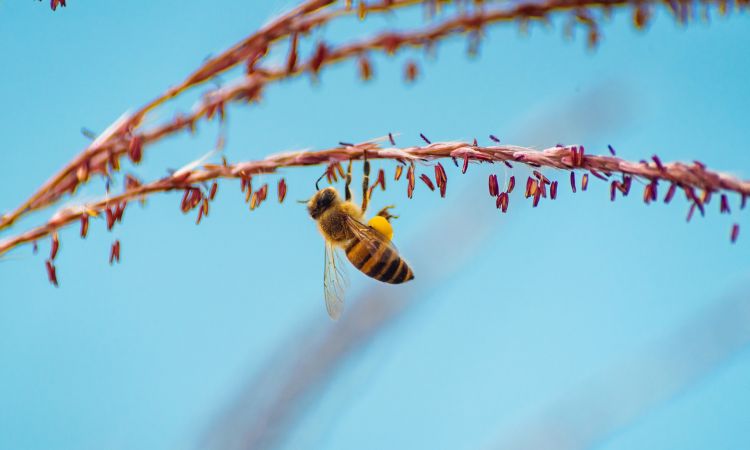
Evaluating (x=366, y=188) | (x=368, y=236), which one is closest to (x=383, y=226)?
(x=368, y=236)

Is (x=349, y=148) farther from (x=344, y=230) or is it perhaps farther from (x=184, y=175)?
(x=344, y=230)

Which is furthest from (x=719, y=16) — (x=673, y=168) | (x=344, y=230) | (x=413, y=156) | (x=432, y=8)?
(x=344, y=230)

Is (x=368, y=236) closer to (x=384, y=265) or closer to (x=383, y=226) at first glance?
(x=383, y=226)

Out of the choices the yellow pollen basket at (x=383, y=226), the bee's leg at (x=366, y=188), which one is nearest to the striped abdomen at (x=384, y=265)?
the yellow pollen basket at (x=383, y=226)

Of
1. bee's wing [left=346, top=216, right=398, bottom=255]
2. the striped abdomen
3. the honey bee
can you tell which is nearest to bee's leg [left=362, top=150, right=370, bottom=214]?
the honey bee

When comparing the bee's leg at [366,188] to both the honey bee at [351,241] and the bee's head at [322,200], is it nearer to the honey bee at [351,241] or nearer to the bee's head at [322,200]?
the honey bee at [351,241]

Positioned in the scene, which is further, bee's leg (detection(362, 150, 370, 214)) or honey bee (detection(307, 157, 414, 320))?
honey bee (detection(307, 157, 414, 320))

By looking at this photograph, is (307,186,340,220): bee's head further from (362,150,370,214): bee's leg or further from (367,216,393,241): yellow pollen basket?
(367,216,393,241): yellow pollen basket
